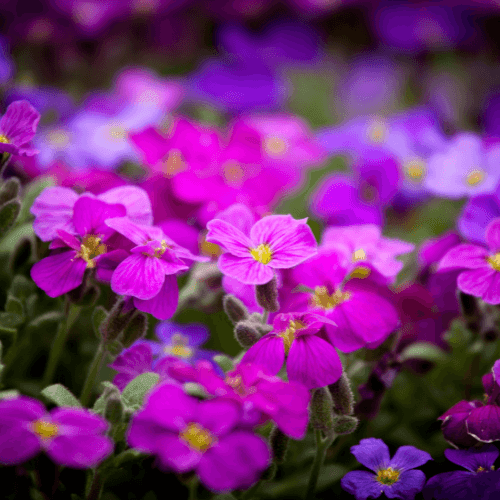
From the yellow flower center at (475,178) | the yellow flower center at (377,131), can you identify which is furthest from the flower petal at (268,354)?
the yellow flower center at (377,131)

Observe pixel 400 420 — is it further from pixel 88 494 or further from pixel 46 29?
pixel 46 29

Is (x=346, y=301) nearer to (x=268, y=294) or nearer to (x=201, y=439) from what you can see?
(x=268, y=294)

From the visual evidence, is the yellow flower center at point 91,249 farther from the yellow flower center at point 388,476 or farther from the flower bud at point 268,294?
the yellow flower center at point 388,476

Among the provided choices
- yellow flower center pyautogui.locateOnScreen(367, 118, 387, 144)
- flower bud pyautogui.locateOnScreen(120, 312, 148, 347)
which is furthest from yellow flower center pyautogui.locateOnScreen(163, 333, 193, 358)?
yellow flower center pyautogui.locateOnScreen(367, 118, 387, 144)

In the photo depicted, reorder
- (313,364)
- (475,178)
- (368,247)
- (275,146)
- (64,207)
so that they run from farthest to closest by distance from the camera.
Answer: (275,146) < (475,178) < (368,247) < (64,207) < (313,364)

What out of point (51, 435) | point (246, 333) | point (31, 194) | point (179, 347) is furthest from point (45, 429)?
point (31, 194)

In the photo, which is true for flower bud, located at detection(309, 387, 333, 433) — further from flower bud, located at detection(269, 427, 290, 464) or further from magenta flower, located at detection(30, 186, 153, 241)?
magenta flower, located at detection(30, 186, 153, 241)

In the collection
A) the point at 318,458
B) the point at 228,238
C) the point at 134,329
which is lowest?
the point at 318,458
